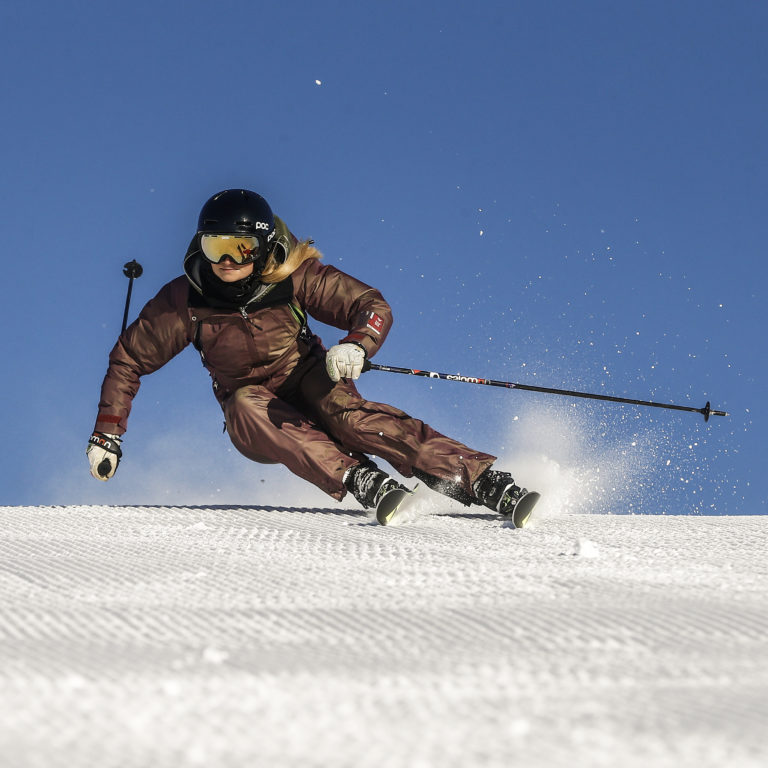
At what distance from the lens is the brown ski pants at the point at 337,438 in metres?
3.80

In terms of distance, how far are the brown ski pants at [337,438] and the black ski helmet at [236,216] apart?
2.15ft

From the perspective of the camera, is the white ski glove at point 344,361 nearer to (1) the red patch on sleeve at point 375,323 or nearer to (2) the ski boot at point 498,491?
(1) the red patch on sleeve at point 375,323

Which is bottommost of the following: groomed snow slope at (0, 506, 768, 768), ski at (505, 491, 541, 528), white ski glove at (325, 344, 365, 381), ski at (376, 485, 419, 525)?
groomed snow slope at (0, 506, 768, 768)

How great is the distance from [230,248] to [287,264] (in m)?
0.26

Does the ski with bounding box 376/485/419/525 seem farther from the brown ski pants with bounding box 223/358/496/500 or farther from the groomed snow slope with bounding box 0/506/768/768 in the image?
the groomed snow slope with bounding box 0/506/768/768

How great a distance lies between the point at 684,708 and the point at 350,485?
2.62m

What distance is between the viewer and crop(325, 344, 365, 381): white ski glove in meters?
3.63

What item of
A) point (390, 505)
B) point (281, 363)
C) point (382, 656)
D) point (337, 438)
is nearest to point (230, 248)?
point (281, 363)

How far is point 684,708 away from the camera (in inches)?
46.6

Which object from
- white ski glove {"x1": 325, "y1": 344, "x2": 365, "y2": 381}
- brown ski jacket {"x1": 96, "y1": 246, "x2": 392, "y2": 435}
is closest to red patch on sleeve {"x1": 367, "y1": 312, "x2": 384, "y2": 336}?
brown ski jacket {"x1": 96, "y1": 246, "x2": 392, "y2": 435}

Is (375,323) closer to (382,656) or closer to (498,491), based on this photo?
(498,491)

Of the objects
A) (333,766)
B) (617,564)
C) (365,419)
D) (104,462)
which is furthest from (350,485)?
(333,766)

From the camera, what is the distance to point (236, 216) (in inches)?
149

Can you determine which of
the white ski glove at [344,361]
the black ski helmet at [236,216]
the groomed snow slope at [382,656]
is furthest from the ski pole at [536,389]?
the groomed snow slope at [382,656]
